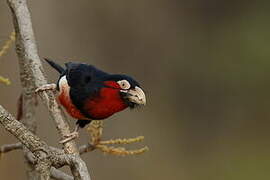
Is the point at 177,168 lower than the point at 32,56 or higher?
lower

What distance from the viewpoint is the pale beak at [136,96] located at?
77.8 inches

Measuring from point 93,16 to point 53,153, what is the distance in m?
5.78

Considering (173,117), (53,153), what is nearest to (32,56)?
(53,153)

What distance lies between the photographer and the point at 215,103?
812 centimetres

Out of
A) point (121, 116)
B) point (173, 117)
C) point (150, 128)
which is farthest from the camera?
point (173, 117)

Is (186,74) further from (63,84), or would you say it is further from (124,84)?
(124,84)

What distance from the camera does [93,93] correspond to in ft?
7.03

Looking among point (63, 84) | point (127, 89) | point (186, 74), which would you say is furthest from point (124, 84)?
point (186, 74)

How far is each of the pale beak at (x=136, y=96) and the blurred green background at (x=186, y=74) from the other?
455 cm

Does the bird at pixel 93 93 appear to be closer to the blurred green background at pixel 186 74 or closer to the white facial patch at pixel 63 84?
the white facial patch at pixel 63 84

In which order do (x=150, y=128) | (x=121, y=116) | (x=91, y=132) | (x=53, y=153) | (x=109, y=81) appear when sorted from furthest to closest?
(x=150, y=128), (x=121, y=116), (x=91, y=132), (x=109, y=81), (x=53, y=153)

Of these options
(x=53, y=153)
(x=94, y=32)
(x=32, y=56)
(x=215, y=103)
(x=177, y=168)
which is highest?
(x=32, y=56)

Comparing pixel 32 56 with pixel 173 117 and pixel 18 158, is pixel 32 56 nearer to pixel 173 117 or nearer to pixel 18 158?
pixel 18 158

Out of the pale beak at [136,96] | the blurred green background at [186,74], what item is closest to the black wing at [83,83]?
the pale beak at [136,96]
